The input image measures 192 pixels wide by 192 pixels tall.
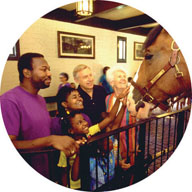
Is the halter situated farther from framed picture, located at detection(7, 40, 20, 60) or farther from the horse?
framed picture, located at detection(7, 40, 20, 60)

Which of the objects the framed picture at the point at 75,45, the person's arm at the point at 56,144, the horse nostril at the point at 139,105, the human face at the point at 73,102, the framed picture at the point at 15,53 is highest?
the framed picture at the point at 75,45

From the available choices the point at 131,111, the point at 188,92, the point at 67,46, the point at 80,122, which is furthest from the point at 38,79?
the point at 188,92

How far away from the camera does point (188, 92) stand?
0.93m

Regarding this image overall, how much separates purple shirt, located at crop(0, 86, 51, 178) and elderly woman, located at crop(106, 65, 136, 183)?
410mm

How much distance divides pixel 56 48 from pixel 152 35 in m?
0.59

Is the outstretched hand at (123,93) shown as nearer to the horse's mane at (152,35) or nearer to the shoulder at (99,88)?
the shoulder at (99,88)

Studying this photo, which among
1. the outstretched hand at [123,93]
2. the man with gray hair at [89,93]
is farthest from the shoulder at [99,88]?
the outstretched hand at [123,93]

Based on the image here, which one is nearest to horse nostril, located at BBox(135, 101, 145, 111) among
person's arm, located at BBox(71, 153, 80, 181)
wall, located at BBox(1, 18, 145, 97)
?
wall, located at BBox(1, 18, 145, 97)

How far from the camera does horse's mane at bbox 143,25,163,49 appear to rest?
86 centimetres

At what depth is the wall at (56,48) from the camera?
2.81 feet

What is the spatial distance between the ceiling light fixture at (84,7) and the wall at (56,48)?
145 mm

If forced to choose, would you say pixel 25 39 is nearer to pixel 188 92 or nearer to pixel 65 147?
pixel 65 147

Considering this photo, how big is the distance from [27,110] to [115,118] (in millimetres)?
471

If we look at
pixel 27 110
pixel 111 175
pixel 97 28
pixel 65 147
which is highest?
pixel 97 28
